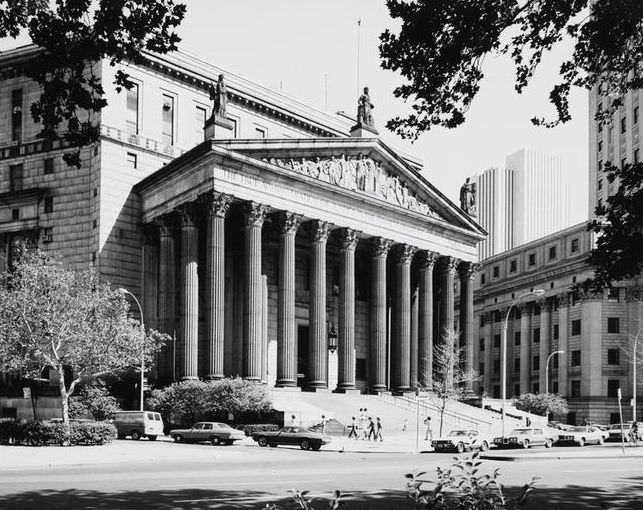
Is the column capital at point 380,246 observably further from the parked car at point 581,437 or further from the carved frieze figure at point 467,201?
the parked car at point 581,437

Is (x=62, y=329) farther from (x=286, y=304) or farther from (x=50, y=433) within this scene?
(x=286, y=304)

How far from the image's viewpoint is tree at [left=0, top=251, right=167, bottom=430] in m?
43.8

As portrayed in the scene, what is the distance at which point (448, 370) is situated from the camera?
212ft

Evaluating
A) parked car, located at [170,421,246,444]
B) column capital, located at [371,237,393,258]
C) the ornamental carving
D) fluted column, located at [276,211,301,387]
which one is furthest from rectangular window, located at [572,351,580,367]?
parked car, located at [170,421,246,444]

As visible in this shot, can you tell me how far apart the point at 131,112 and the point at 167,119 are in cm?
365

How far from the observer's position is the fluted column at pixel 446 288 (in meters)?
72.6

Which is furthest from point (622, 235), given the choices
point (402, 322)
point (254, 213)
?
point (402, 322)

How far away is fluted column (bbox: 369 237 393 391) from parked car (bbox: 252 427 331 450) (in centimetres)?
2106

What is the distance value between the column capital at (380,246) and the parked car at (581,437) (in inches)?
767

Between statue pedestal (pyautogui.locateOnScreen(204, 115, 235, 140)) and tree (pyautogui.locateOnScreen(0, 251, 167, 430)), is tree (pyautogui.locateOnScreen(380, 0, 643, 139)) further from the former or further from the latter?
statue pedestal (pyautogui.locateOnScreen(204, 115, 235, 140))

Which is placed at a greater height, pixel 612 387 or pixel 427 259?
pixel 427 259

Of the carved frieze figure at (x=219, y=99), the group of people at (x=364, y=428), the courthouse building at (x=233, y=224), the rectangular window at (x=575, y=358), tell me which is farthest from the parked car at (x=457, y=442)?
the rectangular window at (x=575, y=358)

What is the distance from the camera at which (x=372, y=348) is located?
65.8 m

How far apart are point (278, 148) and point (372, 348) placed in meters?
17.9
